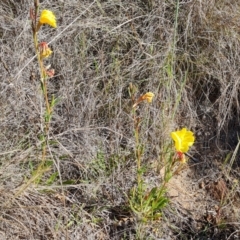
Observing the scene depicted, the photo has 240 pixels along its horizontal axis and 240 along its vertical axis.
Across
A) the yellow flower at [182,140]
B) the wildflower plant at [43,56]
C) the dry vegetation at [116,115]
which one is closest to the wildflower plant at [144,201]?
the dry vegetation at [116,115]

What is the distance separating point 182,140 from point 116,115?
45cm

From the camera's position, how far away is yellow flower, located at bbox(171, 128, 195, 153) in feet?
5.33

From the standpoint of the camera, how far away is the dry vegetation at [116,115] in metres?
1.78

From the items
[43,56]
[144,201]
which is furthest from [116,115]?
[43,56]

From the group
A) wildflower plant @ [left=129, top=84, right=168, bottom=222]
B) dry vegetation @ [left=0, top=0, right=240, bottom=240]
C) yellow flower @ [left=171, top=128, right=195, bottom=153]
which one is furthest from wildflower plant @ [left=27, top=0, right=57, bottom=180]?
yellow flower @ [left=171, top=128, right=195, bottom=153]

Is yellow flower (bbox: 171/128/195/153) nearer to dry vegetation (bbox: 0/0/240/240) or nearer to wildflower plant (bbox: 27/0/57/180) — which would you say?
dry vegetation (bbox: 0/0/240/240)

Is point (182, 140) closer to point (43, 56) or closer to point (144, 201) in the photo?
point (144, 201)

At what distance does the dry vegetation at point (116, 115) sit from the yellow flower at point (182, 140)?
0.31 m

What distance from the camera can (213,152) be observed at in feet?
7.00

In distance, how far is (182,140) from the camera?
5.40 ft

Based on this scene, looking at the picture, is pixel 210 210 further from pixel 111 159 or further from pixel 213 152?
pixel 111 159

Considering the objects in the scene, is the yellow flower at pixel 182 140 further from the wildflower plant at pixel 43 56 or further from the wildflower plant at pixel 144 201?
the wildflower plant at pixel 43 56

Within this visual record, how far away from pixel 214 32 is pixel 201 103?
34 centimetres

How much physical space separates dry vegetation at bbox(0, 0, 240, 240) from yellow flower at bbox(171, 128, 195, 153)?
0.31 m
